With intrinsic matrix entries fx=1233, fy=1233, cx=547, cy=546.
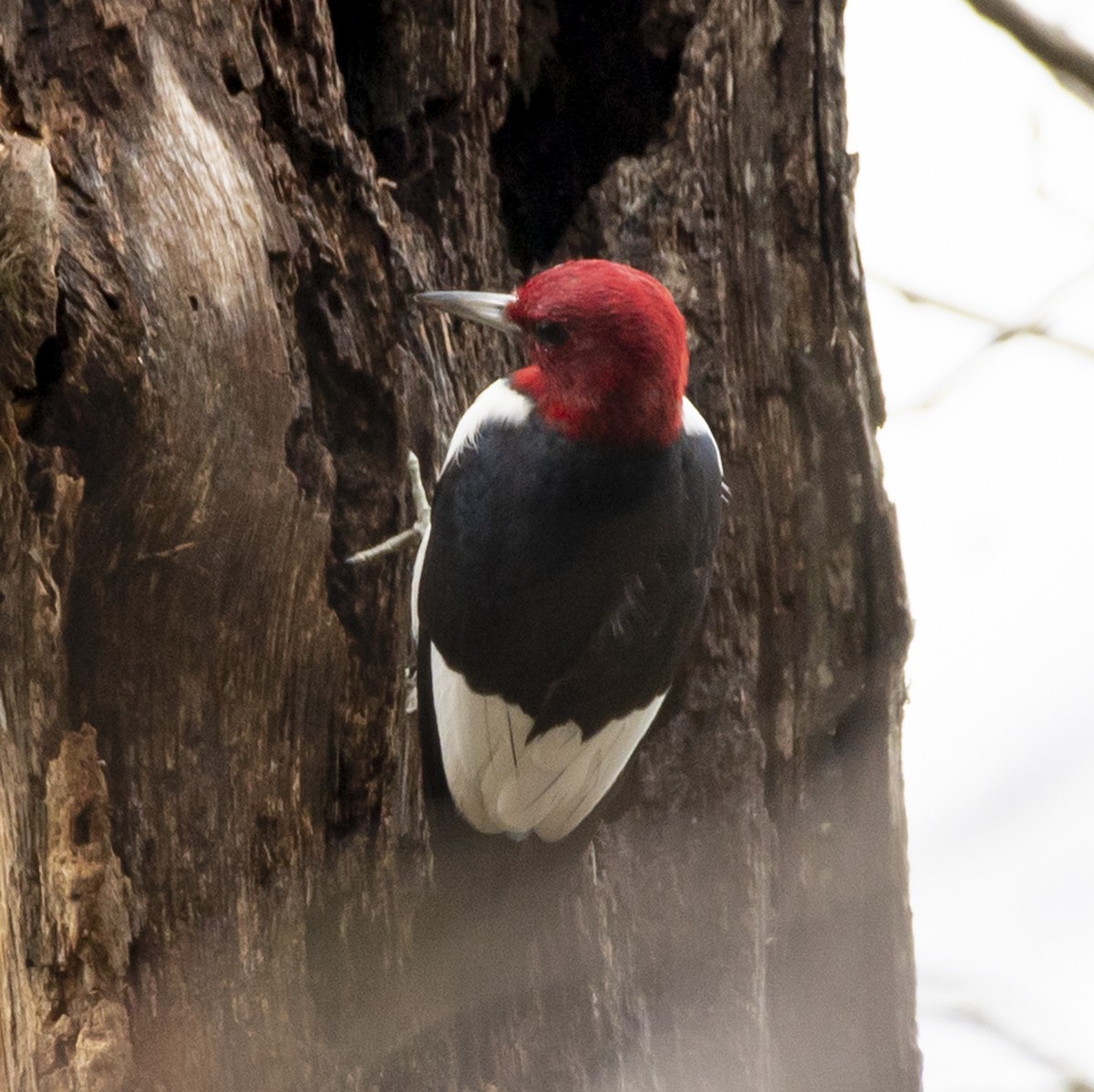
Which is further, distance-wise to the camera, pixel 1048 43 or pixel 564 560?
pixel 1048 43

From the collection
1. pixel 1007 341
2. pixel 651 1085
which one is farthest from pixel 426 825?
pixel 1007 341

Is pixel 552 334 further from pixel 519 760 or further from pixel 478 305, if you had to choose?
pixel 519 760

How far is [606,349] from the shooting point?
1666 mm

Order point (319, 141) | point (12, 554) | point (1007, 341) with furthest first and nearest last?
point (1007, 341), point (319, 141), point (12, 554)

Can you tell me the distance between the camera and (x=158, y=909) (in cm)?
145

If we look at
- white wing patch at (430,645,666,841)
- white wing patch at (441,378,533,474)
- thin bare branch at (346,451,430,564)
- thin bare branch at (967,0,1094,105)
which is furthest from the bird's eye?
thin bare branch at (967,0,1094,105)

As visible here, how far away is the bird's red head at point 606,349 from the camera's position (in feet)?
5.34

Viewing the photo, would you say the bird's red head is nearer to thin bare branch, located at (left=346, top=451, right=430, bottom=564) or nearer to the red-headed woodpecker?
Answer: the red-headed woodpecker

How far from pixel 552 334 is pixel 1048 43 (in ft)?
3.44

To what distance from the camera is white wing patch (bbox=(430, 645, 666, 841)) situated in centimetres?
172

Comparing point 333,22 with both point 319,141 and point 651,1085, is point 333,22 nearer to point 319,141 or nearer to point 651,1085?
point 319,141

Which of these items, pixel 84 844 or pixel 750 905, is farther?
pixel 750 905

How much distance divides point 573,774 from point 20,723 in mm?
722

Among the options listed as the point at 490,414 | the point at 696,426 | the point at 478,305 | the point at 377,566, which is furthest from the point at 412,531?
the point at 696,426
